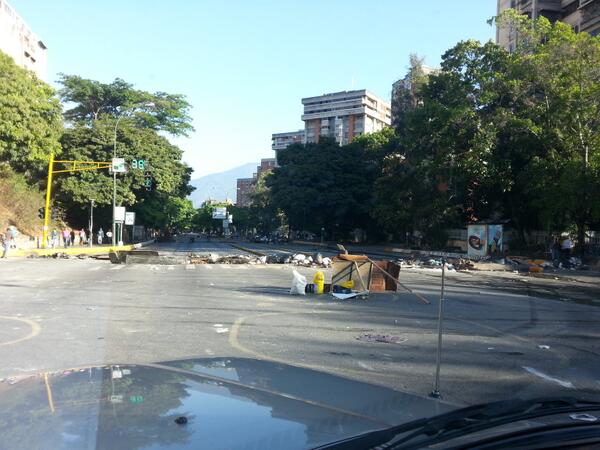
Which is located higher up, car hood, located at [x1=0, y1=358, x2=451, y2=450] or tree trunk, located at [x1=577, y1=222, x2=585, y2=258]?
tree trunk, located at [x1=577, y1=222, x2=585, y2=258]

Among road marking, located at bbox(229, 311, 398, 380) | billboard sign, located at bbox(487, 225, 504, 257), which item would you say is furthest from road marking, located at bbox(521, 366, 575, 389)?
billboard sign, located at bbox(487, 225, 504, 257)

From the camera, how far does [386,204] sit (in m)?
54.0

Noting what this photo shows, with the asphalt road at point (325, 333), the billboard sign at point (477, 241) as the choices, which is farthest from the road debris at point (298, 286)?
the billboard sign at point (477, 241)

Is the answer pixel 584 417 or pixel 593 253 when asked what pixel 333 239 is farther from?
pixel 584 417

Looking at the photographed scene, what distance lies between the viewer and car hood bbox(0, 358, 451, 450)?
2.24 m

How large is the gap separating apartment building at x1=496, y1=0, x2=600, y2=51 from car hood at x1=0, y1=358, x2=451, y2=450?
51.5 m

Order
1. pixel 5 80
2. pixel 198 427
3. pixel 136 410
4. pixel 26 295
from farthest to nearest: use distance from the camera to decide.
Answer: pixel 5 80, pixel 26 295, pixel 136 410, pixel 198 427

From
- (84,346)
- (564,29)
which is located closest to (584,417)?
(84,346)

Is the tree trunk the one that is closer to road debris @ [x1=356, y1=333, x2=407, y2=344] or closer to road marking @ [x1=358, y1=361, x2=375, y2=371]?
road debris @ [x1=356, y1=333, x2=407, y2=344]

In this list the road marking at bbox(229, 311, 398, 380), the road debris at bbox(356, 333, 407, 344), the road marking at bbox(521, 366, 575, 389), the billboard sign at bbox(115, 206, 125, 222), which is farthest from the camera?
the billboard sign at bbox(115, 206, 125, 222)

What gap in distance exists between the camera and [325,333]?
9.35 m

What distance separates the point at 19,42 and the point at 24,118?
43.7 m

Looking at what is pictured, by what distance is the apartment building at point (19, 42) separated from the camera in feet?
229

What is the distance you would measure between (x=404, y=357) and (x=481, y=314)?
197 inches
